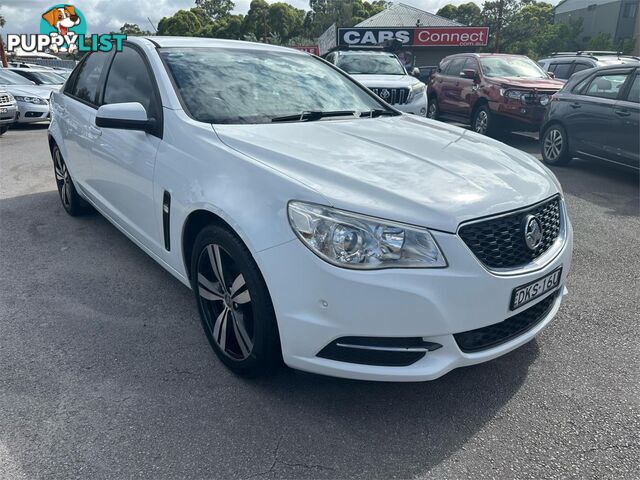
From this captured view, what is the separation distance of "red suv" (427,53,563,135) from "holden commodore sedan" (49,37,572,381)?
277 inches

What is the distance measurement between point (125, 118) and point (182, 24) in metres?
70.7

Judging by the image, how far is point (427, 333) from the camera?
2146mm

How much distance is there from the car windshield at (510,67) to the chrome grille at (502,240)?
357 inches

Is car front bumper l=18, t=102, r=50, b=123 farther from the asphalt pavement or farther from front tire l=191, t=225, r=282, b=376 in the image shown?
front tire l=191, t=225, r=282, b=376

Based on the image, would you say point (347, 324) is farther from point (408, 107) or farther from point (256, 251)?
point (408, 107)

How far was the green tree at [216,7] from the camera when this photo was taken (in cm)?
8425

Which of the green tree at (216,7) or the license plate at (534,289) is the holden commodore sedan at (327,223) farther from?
the green tree at (216,7)

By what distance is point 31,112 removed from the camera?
12.9 meters

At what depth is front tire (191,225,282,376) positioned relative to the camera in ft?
7.72

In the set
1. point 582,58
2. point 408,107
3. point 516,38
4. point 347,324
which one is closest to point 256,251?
point 347,324

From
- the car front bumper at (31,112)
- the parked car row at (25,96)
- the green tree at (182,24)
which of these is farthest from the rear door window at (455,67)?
the green tree at (182,24)

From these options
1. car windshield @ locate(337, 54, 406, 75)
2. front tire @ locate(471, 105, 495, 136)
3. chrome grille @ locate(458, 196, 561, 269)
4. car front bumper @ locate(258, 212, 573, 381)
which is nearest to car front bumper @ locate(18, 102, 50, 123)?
car windshield @ locate(337, 54, 406, 75)

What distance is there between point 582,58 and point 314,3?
221ft

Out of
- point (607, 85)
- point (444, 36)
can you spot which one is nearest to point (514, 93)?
point (607, 85)
